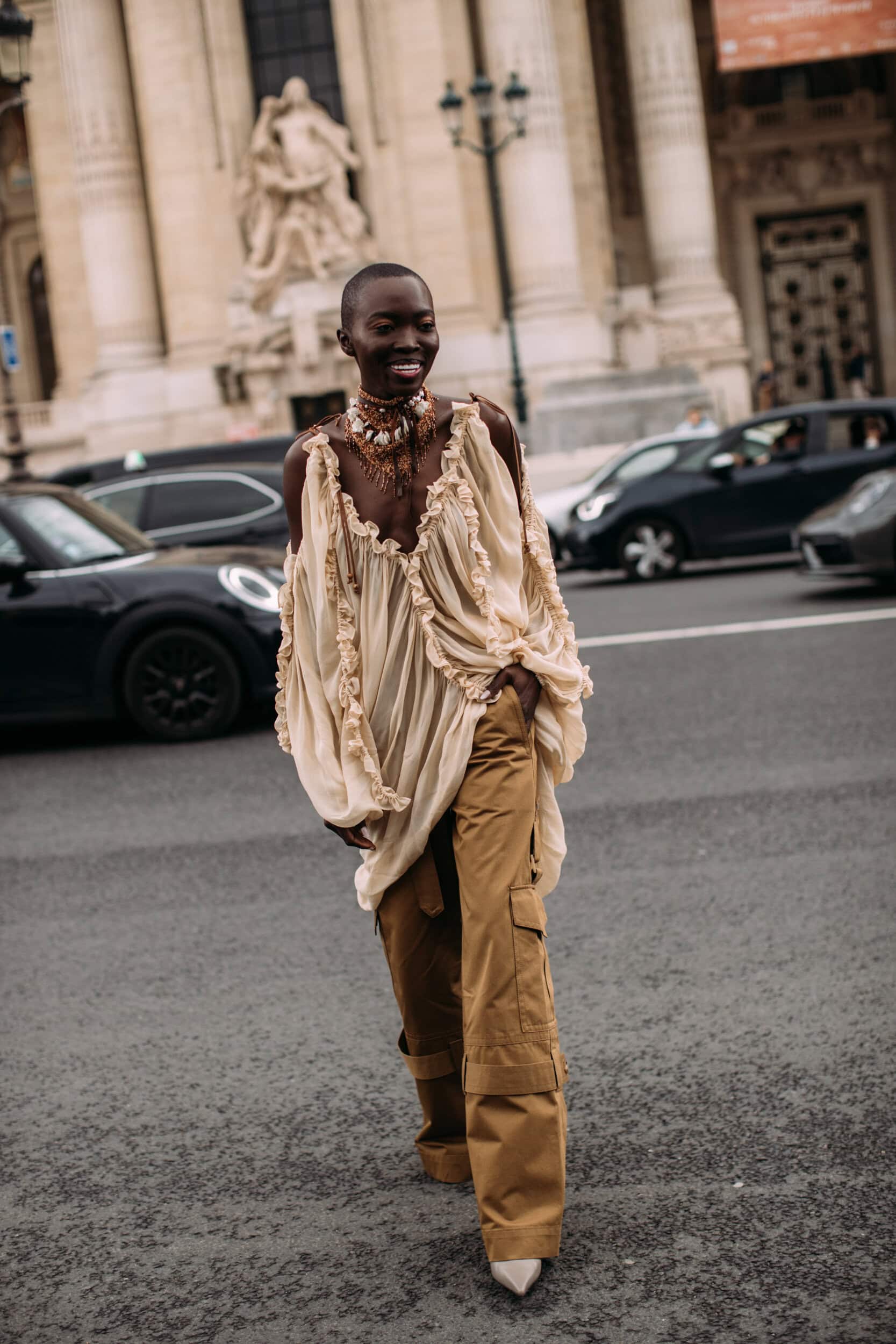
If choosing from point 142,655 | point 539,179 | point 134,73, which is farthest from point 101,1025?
point 134,73

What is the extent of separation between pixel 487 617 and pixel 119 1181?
64.4 inches

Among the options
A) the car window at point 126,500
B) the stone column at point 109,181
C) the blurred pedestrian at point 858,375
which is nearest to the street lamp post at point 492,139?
the stone column at point 109,181

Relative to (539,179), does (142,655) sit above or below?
below

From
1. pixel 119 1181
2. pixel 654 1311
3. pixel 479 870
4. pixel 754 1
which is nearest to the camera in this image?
pixel 654 1311

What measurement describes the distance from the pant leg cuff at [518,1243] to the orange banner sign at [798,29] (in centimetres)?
3015

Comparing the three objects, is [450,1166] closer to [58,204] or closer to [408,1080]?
[408,1080]

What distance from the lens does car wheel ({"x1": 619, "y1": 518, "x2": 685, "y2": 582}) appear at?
17281mm

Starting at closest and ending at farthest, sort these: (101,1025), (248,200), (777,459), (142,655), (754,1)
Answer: (101,1025)
(142,655)
(777,459)
(754,1)
(248,200)

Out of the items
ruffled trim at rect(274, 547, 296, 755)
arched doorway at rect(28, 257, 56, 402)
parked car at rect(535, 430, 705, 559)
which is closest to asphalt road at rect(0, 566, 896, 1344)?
ruffled trim at rect(274, 547, 296, 755)

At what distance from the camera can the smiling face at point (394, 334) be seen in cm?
331

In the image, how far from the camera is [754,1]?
3011cm

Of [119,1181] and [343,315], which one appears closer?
[343,315]

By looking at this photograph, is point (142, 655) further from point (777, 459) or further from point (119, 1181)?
point (777, 459)

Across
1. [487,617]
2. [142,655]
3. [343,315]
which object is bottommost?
[142,655]
